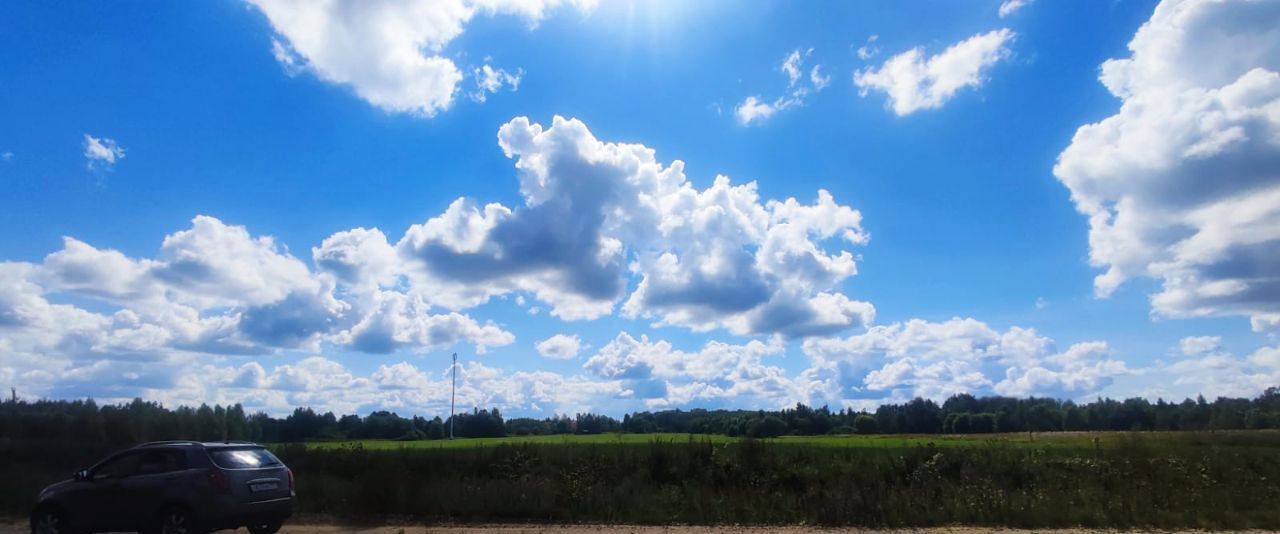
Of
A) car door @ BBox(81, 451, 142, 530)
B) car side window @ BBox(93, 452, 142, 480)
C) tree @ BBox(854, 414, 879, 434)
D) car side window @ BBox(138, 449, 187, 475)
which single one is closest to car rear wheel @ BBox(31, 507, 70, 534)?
car door @ BBox(81, 451, 142, 530)

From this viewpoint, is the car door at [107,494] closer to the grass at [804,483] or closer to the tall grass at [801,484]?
the tall grass at [801,484]

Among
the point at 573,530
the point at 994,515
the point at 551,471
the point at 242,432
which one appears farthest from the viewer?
the point at 242,432

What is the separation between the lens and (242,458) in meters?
13.6

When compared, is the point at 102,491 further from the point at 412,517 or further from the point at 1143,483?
the point at 1143,483

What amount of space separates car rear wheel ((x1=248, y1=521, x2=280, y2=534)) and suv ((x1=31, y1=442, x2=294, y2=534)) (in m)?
0.02

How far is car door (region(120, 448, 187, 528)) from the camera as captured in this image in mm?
13266

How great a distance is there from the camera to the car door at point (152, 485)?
1327 cm

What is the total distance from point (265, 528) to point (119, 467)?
2.76 meters

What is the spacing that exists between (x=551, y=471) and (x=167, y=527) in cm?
1114

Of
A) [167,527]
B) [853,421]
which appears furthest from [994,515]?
[853,421]

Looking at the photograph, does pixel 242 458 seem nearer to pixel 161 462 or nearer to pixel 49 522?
pixel 161 462

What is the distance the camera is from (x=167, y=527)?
13133 millimetres

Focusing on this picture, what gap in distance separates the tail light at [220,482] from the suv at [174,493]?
0.04 ft

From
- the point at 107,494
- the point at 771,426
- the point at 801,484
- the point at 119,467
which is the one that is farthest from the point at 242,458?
the point at 771,426
